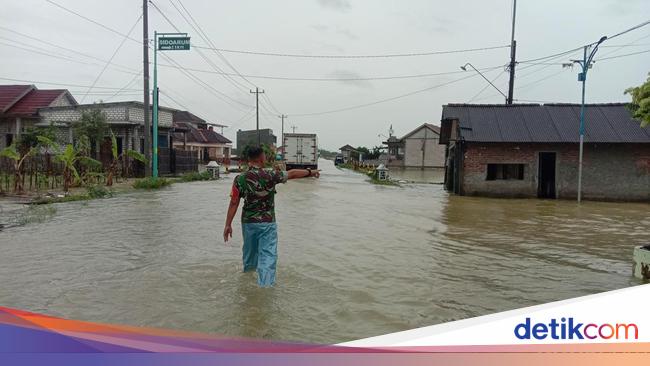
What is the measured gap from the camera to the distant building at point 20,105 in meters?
30.3

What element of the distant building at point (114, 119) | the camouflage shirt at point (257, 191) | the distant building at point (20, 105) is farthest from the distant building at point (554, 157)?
the distant building at point (20, 105)

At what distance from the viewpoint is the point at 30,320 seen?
3543mm

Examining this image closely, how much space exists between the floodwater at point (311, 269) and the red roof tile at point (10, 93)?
69.4ft

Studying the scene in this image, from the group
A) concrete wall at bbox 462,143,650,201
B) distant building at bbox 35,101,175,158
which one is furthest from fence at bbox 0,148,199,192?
concrete wall at bbox 462,143,650,201

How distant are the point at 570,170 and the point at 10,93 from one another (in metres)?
33.3

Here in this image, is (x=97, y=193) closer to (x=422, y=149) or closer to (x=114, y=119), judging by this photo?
(x=114, y=119)

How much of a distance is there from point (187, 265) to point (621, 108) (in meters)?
23.2

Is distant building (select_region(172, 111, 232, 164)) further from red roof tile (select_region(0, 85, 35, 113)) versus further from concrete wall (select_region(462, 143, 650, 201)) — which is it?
concrete wall (select_region(462, 143, 650, 201))

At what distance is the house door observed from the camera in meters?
22.3

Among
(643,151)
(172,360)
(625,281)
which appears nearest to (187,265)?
(172,360)

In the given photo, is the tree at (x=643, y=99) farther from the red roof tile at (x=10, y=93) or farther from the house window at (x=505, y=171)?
the red roof tile at (x=10, y=93)

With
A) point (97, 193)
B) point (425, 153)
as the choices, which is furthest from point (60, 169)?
point (425, 153)

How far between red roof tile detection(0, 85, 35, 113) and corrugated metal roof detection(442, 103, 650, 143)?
85.5 feet

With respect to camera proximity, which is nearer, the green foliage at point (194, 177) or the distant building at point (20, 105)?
the green foliage at point (194, 177)
